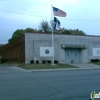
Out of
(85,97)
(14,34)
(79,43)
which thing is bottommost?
(85,97)

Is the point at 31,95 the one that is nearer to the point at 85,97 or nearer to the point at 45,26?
the point at 85,97

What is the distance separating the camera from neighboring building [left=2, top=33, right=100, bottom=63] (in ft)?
117

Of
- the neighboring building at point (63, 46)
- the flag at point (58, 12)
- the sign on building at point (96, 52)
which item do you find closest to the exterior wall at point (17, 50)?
the neighboring building at point (63, 46)

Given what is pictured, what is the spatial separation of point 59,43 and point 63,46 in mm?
940

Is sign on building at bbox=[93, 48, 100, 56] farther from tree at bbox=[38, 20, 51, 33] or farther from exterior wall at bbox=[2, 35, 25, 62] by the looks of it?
tree at bbox=[38, 20, 51, 33]

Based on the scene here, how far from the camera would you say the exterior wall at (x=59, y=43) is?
117 feet

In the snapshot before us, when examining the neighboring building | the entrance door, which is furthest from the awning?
the entrance door

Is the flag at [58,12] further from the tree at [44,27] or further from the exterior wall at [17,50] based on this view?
the tree at [44,27]

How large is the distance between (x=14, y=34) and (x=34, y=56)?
4973cm

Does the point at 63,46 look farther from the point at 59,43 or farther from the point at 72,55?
the point at 72,55

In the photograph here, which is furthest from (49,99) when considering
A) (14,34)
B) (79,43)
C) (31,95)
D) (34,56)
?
(14,34)

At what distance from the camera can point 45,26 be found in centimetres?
7569

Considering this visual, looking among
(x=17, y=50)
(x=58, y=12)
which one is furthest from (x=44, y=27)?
(x=58, y=12)

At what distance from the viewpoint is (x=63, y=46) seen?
3656cm
